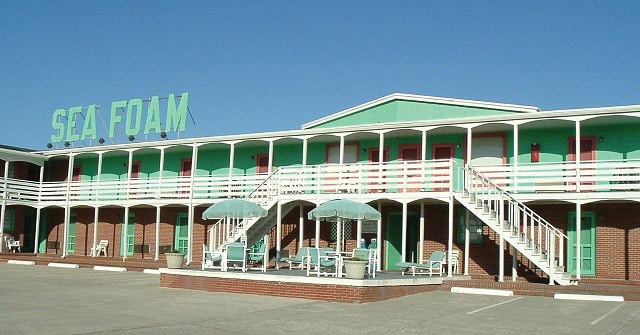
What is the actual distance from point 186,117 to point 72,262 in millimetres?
8192

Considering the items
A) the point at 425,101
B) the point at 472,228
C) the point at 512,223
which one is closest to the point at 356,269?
the point at 512,223

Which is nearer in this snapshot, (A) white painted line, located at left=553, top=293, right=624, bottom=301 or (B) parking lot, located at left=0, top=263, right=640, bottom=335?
(B) parking lot, located at left=0, top=263, right=640, bottom=335

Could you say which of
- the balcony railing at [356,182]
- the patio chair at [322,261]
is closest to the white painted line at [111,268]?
the balcony railing at [356,182]

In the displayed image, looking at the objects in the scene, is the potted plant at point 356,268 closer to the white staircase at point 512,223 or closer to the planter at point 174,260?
the white staircase at point 512,223

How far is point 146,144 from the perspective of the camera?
30312 millimetres

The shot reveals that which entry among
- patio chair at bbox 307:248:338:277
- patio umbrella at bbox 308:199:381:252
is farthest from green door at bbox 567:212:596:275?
patio chair at bbox 307:248:338:277

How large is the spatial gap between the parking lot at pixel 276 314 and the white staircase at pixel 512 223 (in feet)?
6.80

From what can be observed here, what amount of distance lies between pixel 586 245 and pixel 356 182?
7461mm

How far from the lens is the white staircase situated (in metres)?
19.2

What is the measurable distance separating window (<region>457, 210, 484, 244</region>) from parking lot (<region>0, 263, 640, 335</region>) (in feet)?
17.0

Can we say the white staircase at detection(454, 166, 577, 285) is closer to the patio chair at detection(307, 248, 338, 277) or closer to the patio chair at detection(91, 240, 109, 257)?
the patio chair at detection(307, 248, 338, 277)

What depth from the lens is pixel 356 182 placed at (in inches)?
959

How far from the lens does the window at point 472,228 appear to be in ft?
77.0

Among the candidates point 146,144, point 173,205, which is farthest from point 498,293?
point 146,144
